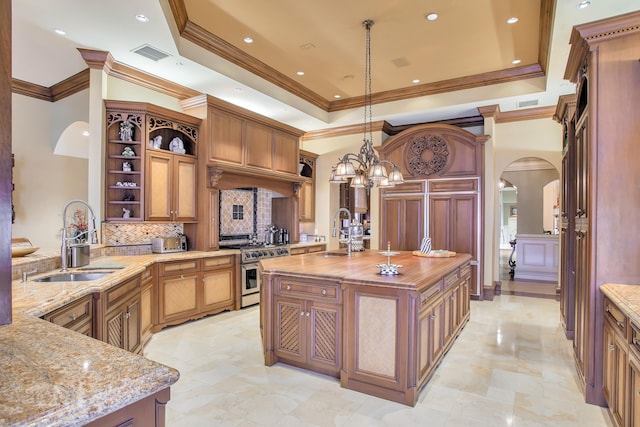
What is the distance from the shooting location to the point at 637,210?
243 cm

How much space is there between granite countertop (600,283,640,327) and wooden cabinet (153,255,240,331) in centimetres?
412

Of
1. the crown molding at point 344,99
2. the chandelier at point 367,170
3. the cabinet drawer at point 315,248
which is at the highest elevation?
the crown molding at point 344,99

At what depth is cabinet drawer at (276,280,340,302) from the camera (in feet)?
9.57

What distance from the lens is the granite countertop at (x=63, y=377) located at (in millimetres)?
860

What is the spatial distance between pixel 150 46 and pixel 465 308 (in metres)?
4.74

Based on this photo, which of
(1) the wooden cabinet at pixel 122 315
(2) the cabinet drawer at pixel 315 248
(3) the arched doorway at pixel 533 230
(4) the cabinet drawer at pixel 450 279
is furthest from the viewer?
(3) the arched doorway at pixel 533 230

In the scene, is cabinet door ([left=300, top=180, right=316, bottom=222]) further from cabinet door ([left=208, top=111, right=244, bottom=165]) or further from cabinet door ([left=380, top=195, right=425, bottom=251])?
cabinet door ([left=208, top=111, right=244, bottom=165])

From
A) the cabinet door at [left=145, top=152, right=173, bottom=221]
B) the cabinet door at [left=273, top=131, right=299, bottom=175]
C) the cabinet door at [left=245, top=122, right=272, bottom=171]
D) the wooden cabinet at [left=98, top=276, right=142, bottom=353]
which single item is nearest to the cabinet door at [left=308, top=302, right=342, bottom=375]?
the wooden cabinet at [left=98, top=276, right=142, bottom=353]

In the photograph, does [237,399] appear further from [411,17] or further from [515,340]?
[411,17]

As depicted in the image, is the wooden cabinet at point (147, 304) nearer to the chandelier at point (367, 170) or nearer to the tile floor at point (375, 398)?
the tile floor at point (375, 398)

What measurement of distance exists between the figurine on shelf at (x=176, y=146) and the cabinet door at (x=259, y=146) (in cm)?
94

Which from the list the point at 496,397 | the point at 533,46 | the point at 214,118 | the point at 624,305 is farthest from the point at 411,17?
the point at 496,397

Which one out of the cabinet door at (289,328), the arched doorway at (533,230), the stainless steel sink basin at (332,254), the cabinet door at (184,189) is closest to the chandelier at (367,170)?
the stainless steel sink basin at (332,254)

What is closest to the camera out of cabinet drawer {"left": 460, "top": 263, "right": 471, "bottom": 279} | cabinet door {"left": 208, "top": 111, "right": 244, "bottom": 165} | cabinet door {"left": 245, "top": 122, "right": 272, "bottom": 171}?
cabinet drawer {"left": 460, "top": 263, "right": 471, "bottom": 279}
